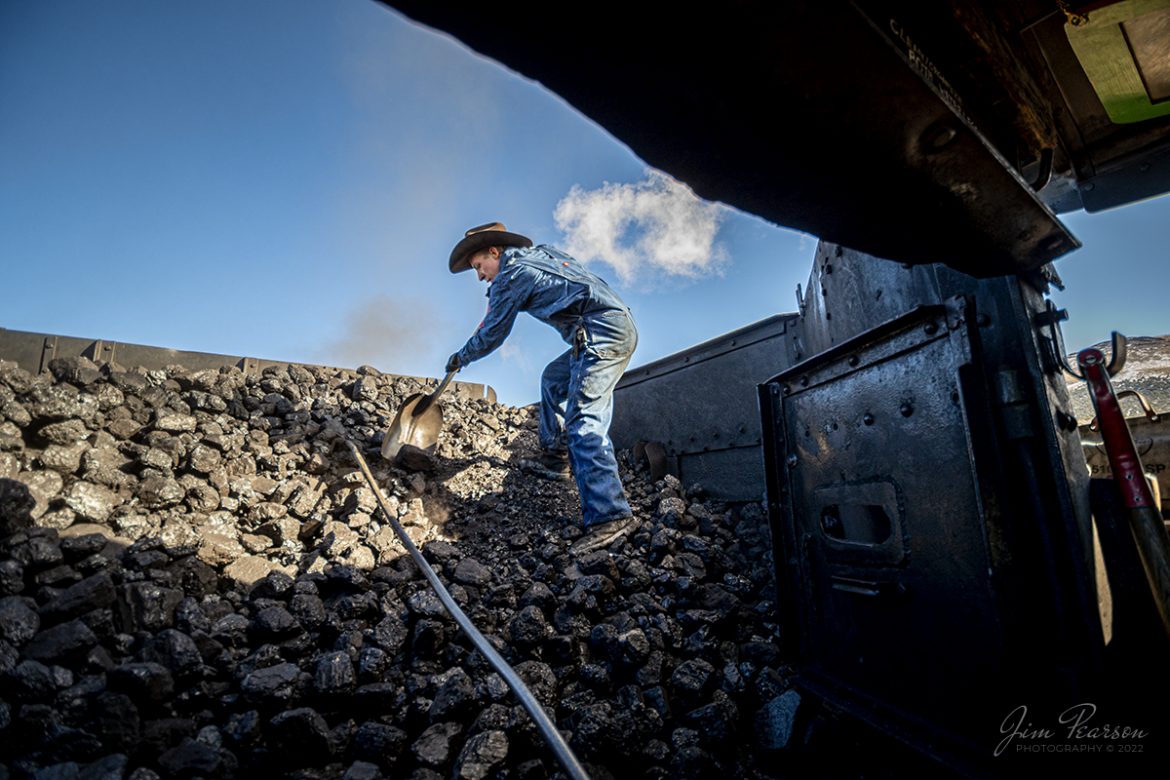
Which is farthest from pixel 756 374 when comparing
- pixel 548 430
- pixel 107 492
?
pixel 107 492

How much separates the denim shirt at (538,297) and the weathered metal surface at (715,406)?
0.84m

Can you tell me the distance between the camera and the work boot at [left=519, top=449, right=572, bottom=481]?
3430 millimetres

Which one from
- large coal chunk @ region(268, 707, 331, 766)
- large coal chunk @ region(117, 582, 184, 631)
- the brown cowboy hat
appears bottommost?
large coal chunk @ region(268, 707, 331, 766)

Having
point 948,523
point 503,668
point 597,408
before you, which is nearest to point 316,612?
point 503,668

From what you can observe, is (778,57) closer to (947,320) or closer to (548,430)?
(947,320)

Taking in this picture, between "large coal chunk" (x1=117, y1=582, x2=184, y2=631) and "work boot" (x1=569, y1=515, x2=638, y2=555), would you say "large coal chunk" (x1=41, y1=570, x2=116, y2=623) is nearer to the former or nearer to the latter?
"large coal chunk" (x1=117, y1=582, x2=184, y2=631)

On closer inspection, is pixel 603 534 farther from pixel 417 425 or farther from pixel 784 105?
pixel 784 105

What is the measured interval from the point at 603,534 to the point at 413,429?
1764 millimetres

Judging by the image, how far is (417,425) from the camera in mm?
3467

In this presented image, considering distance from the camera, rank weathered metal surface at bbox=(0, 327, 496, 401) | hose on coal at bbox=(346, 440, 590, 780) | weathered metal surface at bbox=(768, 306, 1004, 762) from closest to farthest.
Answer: hose on coal at bbox=(346, 440, 590, 780) < weathered metal surface at bbox=(768, 306, 1004, 762) < weathered metal surface at bbox=(0, 327, 496, 401)

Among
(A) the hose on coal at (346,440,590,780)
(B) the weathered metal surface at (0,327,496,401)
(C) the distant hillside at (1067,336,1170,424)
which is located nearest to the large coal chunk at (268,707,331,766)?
(A) the hose on coal at (346,440,590,780)

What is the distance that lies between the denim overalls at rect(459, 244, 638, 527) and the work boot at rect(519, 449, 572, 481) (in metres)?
0.45

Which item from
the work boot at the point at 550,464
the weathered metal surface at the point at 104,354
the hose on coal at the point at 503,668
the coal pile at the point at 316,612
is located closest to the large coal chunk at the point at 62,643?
the coal pile at the point at 316,612

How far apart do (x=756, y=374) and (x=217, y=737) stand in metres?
3.13
